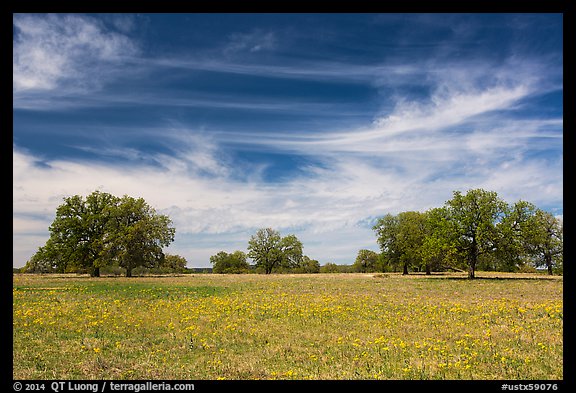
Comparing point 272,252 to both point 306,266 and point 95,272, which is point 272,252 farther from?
point 95,272

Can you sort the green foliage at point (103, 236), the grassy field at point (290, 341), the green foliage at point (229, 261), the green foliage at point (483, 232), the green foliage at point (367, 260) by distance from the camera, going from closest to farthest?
the grassy field at point (290, 341) < the green foliage at point (483, 232) < the green foliage at point (103, 236) < the green foliage at point (367, 260) < the green foliage at point (229, 261)

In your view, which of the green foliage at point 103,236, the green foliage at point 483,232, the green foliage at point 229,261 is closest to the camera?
the green foliage at point 483,232

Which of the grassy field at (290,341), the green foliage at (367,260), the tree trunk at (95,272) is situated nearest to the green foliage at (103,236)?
the tree trunk at (95,272)

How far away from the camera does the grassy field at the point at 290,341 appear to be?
9.60 meters

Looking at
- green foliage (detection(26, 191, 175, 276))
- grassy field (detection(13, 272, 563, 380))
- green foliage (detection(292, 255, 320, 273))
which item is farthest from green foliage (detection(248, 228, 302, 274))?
grassy field (detection(13, 272, 563, 380))

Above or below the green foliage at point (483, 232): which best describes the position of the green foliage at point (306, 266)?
below

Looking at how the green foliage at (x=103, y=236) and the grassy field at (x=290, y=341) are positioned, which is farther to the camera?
the green foliage at (x=103, y=236)

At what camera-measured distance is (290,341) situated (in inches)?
504

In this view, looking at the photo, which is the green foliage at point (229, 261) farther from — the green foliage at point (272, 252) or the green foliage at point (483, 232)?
the green foliage at point (483, 232)

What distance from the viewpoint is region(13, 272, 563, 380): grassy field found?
9602 mm

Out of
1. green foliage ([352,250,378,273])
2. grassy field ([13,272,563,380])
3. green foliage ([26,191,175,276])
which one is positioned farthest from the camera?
green foliage ([352,250,378,273])

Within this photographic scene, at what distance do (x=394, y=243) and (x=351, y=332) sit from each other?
6772 cm

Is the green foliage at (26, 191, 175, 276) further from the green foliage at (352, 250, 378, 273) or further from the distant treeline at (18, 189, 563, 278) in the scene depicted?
the green foliage at (352, 250, 378, 273)
